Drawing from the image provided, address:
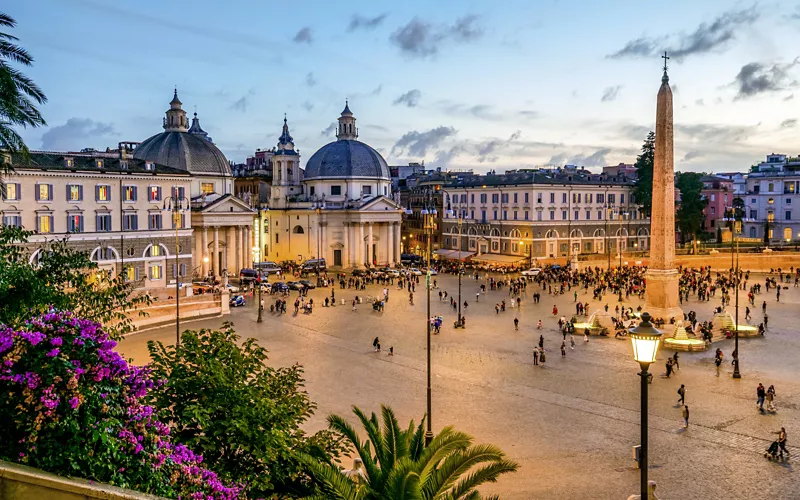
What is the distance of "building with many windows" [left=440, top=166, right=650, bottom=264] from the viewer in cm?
7331

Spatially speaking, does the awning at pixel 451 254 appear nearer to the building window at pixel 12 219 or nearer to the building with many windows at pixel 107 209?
the building with many windows at pixel 107 209

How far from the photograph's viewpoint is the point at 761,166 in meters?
94.9

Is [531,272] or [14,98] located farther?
[531,272]

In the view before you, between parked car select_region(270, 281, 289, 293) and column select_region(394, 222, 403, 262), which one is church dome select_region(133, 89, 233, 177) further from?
column select_region(394, 222, 403, 262)

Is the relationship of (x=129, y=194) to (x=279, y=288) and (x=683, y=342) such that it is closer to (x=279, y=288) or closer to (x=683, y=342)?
(x=279, y=288)

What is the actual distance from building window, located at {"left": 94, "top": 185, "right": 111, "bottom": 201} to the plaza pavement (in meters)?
12.6

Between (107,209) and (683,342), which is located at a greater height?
(107,209)

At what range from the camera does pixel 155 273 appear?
164ft

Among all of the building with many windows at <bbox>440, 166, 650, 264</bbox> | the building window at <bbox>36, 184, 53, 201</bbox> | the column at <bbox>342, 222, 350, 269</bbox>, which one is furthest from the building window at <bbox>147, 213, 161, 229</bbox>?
the building with many windows at <bbox>440, 166, 650, 264</bbox>

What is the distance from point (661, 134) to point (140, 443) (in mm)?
33395

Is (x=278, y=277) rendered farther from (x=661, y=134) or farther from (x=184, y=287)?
(x=661, y=134)

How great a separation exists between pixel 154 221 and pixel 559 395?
3488 centimetres

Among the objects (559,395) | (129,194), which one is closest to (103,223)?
(129,194)

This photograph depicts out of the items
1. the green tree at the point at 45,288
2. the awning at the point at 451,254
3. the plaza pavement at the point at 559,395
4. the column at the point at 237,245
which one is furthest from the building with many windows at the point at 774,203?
the green tree at the point at 45,288
